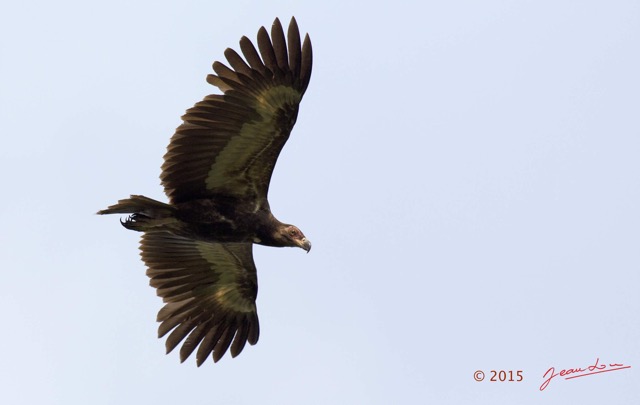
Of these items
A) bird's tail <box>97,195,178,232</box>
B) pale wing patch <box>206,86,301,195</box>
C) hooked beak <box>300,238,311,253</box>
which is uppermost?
pale wing patch <box>206,86,301,195</box>

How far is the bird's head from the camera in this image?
1741 centimetres

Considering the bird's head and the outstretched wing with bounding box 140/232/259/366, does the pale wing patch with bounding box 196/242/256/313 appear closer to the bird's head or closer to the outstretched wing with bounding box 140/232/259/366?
the outstretched wing with bounding box 140/232/259/366

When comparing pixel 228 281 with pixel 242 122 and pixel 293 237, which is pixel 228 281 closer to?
pixel 293 237

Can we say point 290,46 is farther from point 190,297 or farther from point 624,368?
point 624,368

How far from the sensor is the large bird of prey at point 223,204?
642 inches

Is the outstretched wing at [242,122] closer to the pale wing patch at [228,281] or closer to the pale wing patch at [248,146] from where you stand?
the pale wing patch at [248,146]

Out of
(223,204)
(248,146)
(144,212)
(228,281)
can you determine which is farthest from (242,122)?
(228,281)

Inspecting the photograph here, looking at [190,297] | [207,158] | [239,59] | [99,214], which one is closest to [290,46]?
[239,59]

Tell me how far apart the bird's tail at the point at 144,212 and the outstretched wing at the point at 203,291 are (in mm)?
1589

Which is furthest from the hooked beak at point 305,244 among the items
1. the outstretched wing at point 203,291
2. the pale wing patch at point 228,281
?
the pale wing patch at point 228,281

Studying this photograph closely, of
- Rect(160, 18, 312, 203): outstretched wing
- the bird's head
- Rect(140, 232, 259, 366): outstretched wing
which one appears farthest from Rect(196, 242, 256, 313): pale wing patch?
Rect(160, 18, 312, 203): outstretched wing

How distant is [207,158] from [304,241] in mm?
1798

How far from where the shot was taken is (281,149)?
1695cm

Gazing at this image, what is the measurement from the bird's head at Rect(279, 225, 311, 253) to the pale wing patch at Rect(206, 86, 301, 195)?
2.54 ft
